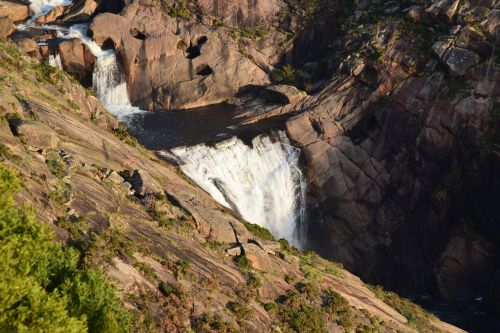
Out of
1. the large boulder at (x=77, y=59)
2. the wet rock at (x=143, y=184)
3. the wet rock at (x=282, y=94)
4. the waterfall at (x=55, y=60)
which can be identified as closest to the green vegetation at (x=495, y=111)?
the wet rock at (x=282, y=94)

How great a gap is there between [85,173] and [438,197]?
37.4 meters

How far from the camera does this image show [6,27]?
6397 centimetres

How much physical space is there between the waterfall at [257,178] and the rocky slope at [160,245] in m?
12.1

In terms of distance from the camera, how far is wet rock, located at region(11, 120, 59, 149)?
30.3 m

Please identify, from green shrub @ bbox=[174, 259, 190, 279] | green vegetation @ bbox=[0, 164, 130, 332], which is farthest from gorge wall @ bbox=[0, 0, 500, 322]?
green vegetation @ bbox=[0, 164, 130, 332]

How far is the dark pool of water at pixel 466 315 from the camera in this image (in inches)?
1962

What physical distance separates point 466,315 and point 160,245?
113 ft

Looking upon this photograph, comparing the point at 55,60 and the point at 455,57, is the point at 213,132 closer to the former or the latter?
the point at 55,60

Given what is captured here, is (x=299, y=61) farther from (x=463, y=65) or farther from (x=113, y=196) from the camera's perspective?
(x=113, y=196)

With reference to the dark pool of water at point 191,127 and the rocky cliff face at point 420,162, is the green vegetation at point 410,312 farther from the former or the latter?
the dark pool of water at point 191,127

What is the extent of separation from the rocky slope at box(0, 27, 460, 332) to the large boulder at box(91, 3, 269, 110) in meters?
27.7

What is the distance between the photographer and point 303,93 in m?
66.6

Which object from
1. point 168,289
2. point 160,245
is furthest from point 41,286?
point 160,245

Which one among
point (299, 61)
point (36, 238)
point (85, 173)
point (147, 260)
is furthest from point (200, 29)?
point (36, 238)
